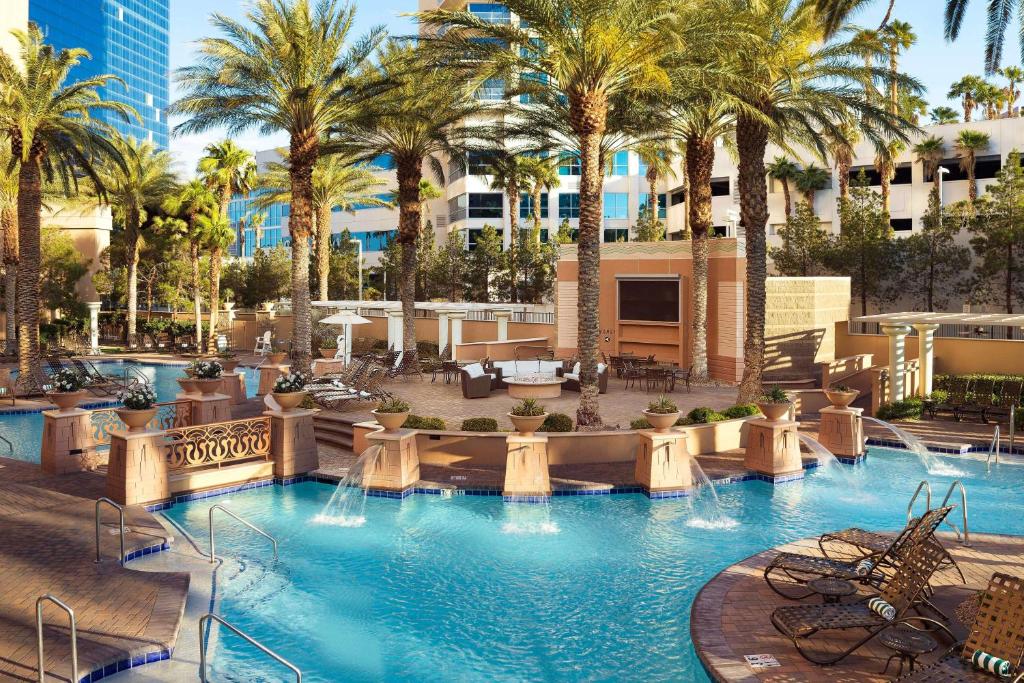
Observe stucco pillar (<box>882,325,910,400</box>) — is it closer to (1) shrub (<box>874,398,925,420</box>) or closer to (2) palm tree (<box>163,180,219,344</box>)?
(1) shrub (<box>874,398,925,420</box>)

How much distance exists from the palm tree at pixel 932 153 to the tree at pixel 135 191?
45982 mm

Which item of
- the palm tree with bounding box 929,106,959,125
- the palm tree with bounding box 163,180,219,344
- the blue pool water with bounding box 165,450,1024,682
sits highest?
the palm tree with bounding box 929,106,959,125

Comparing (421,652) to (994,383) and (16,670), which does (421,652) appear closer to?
(16,670)

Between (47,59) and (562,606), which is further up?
(47,59)

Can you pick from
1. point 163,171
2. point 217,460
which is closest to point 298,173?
point 217,460

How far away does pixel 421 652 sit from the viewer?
8.29 metres

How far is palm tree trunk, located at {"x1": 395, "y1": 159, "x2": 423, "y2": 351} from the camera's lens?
2734 cm

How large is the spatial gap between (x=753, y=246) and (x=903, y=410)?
6182 mm

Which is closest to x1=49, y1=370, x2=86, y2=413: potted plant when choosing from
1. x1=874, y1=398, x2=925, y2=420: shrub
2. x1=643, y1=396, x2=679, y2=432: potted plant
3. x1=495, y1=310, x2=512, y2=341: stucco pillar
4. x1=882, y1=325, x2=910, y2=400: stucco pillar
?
x1=643, y1=396, x2=679, y2=432: potted plant

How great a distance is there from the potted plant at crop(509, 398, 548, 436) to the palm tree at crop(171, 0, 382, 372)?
37.0ft

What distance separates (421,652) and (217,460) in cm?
772

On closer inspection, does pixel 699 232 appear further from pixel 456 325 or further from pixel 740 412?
pixel 740 412

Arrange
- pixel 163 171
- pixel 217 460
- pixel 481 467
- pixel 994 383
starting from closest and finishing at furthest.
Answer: pixel 217 460 → pixel 481 467 → pixel 994 383 → pixel 163 171

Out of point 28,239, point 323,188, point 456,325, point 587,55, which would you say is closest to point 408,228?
point 456,325
